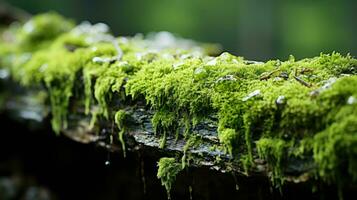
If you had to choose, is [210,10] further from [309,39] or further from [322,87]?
Result: [322,87]

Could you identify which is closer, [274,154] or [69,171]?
[274,154]

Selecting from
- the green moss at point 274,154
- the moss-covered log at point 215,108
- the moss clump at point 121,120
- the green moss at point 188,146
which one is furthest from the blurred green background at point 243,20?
the green moss at point 274,154

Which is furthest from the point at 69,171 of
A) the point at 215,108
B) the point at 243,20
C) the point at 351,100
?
the point at 243,20

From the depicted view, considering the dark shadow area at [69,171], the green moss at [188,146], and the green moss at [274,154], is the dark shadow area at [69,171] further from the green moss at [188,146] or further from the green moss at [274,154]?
the green moss at [274,154]

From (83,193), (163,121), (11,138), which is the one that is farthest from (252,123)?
(11,138)

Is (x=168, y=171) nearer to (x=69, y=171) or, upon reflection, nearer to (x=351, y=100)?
(x=351, y=100)

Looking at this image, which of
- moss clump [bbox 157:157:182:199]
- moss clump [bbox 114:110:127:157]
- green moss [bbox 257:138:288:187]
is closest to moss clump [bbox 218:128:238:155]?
green moss [bbox 257:138:288:187]
